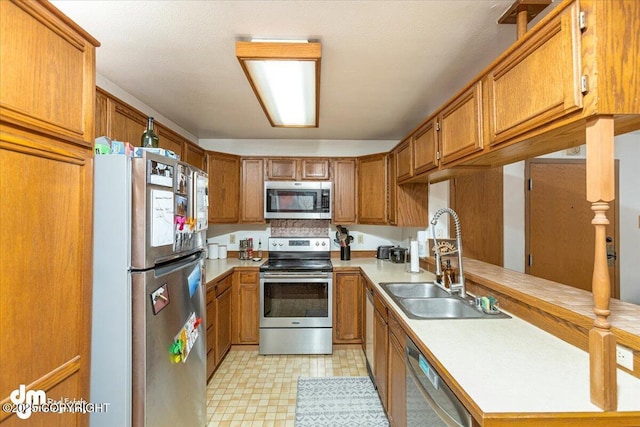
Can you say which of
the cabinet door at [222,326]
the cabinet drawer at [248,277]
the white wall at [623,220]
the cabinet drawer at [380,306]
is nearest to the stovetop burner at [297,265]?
the cabinet drawer at [248,277]

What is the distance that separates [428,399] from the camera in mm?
1158

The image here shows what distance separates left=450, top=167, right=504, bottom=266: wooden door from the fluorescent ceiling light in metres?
1.75

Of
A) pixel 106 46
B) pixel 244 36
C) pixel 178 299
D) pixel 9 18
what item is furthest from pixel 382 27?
pixel 178 299

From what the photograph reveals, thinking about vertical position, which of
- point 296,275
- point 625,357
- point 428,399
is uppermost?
point 625,357

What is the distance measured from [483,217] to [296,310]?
2100 millimetres

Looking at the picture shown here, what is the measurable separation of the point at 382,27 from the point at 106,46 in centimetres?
150

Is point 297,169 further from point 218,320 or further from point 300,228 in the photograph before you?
point 218,320

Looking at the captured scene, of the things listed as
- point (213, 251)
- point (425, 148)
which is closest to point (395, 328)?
point (425, 148)

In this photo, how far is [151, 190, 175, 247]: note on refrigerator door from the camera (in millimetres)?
1293

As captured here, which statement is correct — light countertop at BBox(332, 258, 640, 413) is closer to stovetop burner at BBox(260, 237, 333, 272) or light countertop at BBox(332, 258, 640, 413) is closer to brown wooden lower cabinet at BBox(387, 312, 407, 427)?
brown wooden lower cabinet at BBox(387, 312, 407, 427)

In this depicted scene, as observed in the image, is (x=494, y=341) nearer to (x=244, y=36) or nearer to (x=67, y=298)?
(x=67, y=298)

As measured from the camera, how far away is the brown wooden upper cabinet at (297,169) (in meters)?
3.49

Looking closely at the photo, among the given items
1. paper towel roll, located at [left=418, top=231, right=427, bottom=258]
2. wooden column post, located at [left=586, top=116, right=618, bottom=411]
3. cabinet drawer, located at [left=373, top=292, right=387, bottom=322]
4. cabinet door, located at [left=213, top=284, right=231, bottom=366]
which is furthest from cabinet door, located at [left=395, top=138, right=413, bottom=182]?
cabinet door, located at [left=213, top=284, right=231, bottom=366]

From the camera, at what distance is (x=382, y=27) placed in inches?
58.6
